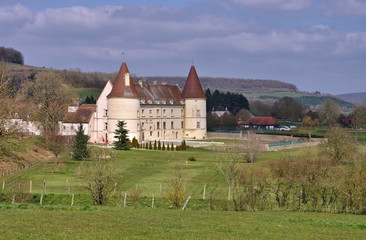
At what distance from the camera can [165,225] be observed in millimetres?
17391

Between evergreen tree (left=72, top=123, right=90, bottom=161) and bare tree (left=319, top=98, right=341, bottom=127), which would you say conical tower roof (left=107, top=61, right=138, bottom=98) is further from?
bare tree (left=319, top=98, right=341, bottom=127)

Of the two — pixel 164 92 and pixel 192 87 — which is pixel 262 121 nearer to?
pixel 192 87

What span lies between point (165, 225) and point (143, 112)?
53.0 meters

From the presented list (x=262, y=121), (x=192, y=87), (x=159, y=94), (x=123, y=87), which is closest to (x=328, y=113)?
(x=262, y=121)

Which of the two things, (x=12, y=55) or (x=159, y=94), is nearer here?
(x=159, y=94)

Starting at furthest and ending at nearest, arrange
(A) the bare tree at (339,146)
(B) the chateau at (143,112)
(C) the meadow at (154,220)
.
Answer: (B) the chateau at (143,112) < (A) the bare tree at (339,146) < (C) the meadow at (154,220)

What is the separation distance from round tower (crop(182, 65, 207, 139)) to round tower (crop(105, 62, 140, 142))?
10.1 meters

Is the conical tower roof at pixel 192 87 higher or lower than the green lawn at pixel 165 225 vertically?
higher

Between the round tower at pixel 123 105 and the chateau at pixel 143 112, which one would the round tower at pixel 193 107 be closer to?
the chateau at pixel 143 112

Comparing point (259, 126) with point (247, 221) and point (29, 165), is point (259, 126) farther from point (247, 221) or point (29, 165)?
point (247, 221)

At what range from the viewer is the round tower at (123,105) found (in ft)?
216

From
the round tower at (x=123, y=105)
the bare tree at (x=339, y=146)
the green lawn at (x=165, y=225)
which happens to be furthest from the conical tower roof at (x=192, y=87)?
the green lawn at (x=165, y=225)

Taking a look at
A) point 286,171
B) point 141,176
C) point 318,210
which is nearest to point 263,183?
point 318,210

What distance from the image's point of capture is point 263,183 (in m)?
26.0
